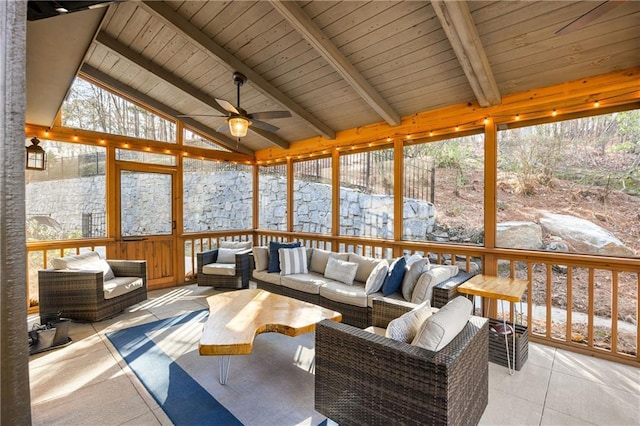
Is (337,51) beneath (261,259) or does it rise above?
above

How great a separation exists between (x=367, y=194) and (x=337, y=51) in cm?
229

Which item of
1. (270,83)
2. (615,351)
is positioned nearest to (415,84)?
(270,83)

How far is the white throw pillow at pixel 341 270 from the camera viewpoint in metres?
4.00

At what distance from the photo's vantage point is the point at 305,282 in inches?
161

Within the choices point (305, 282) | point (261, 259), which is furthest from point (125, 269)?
point (305, 282)

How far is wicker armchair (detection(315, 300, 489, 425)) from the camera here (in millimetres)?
1549

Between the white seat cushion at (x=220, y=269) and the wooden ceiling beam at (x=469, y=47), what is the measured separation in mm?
4421

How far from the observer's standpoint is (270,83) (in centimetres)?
437

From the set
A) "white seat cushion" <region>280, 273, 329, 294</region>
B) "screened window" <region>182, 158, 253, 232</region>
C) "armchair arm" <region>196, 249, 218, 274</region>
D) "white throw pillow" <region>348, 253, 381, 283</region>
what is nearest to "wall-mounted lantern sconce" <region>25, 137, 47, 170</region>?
"screened window" <region>182, 158, 253, 232</region>

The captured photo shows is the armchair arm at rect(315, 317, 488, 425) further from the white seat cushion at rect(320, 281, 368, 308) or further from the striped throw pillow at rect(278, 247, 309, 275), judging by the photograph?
the striped throw pillow at rect(278, 247, 309, 275)

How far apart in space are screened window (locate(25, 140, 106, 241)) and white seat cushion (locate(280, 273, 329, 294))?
10.7 ft

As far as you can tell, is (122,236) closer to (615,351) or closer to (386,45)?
(386,45)

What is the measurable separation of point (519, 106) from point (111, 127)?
19.7 ft

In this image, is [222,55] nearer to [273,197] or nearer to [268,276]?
[268,276]
